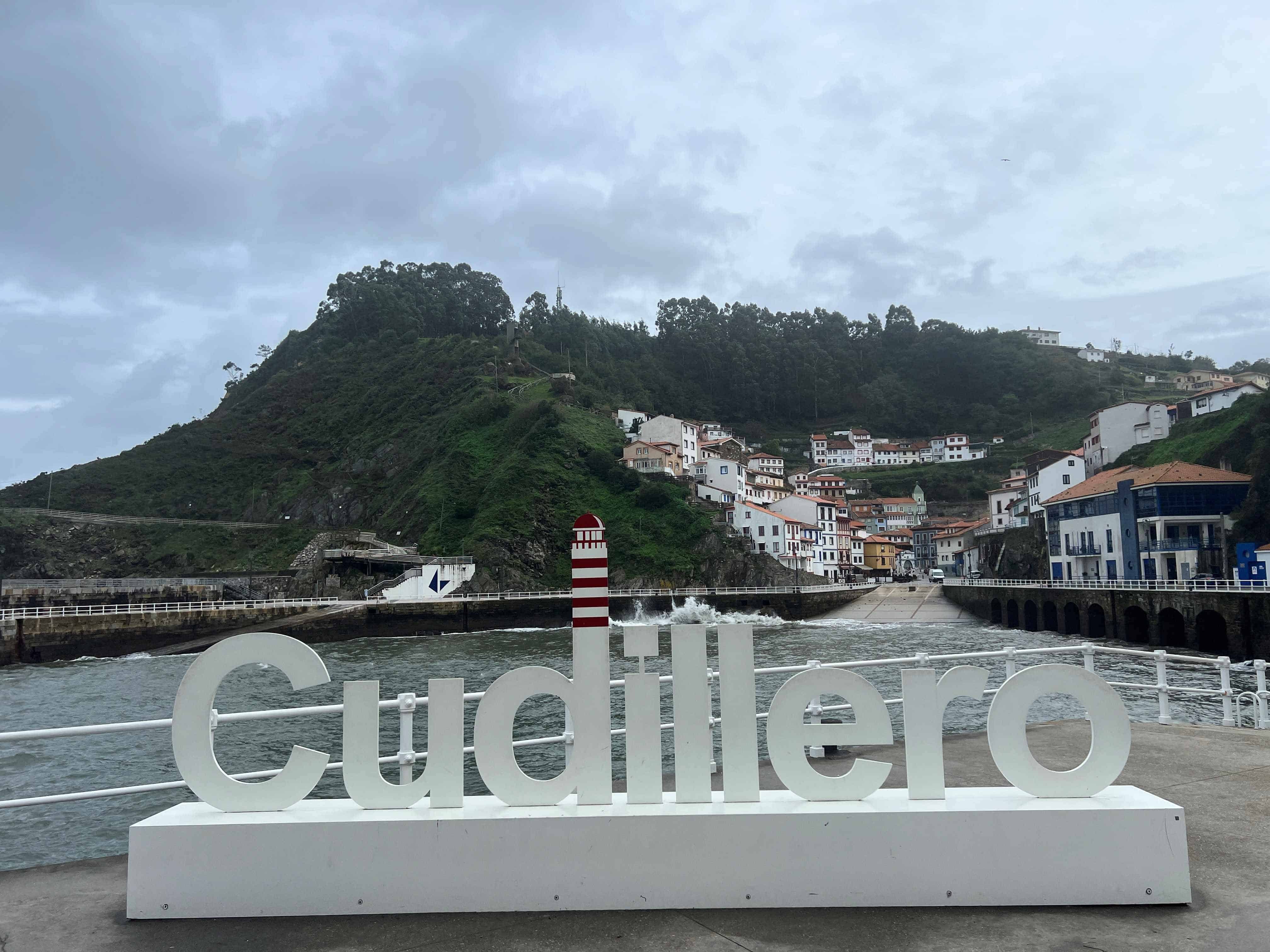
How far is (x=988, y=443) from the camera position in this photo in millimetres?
127188

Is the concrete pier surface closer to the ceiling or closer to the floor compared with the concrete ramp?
closer to the ceiling

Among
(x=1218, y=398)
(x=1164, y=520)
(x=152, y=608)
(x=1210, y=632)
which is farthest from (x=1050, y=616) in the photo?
(x=152, y=608)

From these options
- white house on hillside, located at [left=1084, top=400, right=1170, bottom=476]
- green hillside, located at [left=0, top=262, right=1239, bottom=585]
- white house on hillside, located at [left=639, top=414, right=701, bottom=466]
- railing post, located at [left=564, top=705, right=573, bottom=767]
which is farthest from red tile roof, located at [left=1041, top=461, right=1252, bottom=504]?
railing post, located at [left=564, top=705, right=573, bottom=767]

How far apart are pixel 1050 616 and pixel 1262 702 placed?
4032cm

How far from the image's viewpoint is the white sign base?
4.73m

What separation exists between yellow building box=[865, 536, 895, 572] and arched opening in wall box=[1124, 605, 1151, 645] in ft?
184

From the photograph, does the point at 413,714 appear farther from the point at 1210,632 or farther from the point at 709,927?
the point at 1210,632

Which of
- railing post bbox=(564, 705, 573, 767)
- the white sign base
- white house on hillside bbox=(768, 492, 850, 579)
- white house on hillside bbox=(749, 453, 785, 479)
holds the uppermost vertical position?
white house on hillside bbox=(749, 453, 785, 479)

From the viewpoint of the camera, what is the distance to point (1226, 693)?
9.92 m

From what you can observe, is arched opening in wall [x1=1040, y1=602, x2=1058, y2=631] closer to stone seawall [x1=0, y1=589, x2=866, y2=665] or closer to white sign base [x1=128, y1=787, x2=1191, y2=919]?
stone seawall [x1=0, y1=589, x2=866, y2=665]

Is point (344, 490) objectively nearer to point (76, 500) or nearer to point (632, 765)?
point (76, 500)

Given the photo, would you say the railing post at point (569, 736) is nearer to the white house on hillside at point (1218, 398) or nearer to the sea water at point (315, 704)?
the sea water at point (315, 704)

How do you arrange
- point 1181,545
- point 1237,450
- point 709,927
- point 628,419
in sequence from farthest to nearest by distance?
point 628,419, point 1237,450, point 1181,545, point 709,927

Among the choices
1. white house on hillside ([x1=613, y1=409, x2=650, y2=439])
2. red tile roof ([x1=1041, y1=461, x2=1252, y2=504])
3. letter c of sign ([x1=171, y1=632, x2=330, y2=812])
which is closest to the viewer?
letter c of sign ([x1=171, y1=632, x2=330, y2=812])
